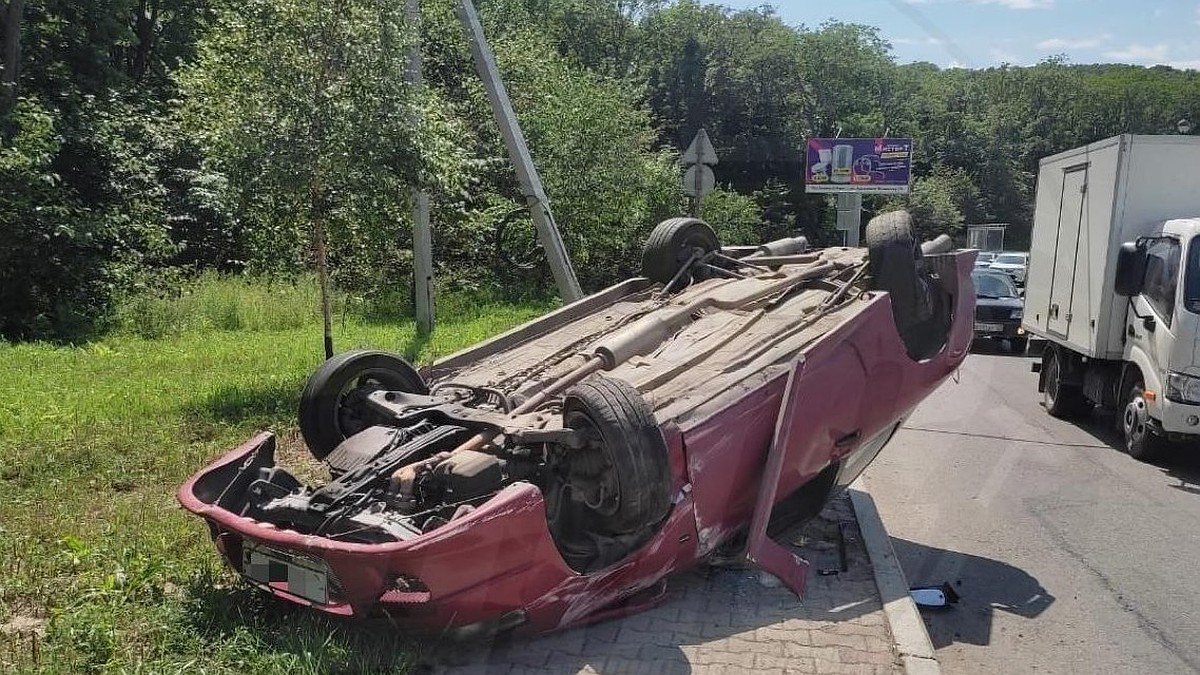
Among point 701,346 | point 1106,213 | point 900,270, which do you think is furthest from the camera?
point 1106,213

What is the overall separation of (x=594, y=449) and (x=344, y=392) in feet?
5.93

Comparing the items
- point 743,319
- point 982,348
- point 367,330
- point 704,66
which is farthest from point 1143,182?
point 704,66

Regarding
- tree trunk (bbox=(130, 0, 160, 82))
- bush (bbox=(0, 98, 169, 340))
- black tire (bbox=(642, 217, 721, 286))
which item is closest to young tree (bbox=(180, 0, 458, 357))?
black tire (bbox=(642, 217, 721, 286))

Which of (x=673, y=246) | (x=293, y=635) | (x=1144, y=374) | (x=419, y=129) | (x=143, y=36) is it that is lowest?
(x=293, y=635)

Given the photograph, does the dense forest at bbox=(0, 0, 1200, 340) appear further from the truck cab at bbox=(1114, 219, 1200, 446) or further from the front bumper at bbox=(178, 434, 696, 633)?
the truck cab at bbox=(1114, 219, 1200, 446)

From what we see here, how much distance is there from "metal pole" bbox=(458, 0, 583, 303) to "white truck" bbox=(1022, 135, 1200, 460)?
6.09 metres

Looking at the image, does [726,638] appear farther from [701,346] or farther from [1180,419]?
[1180,419]

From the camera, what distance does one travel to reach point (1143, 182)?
9078 mm

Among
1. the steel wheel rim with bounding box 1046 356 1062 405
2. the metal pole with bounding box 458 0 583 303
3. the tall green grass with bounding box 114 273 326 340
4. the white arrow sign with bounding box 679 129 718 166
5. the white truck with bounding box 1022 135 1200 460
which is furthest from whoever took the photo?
the tall green grass with bounding box 114 273 326 340

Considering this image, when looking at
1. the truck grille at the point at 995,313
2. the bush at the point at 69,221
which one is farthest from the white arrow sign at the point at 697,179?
the bush at the point at 69,221

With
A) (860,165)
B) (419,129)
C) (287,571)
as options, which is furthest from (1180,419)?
(860,165)

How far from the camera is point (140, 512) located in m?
5.80

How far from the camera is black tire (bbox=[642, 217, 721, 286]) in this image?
23.7 feet

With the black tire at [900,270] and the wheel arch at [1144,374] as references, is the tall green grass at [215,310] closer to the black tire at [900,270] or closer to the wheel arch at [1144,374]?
the black tire at [900,270]
